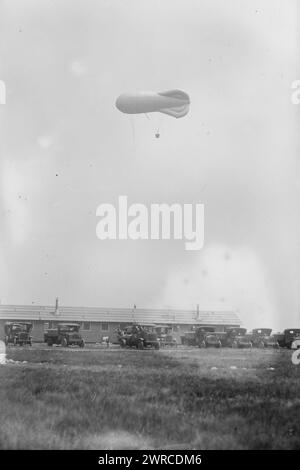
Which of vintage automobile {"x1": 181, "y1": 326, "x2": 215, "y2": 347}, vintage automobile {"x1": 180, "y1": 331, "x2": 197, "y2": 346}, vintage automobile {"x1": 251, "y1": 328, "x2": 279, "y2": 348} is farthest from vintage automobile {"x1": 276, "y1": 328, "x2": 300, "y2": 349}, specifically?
vintage automobile {"x1": 180, "y1": 331, "x2": 197, "y2": 346}

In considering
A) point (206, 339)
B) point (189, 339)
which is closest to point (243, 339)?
point (206, 339)

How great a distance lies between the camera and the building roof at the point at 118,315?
5069cm

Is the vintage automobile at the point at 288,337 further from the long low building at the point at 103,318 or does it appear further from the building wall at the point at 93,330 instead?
the long low building at the point at 103,318

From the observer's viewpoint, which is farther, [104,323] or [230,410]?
[104,323]

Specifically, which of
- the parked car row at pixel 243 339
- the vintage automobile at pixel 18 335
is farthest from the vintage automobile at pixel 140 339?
the vintage automobile at pixel 18 335

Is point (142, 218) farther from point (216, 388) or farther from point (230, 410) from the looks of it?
point (230, 410)

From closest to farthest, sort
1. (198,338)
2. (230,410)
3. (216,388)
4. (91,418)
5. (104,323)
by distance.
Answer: (91,418) < (230,410) < (216,388) < (198,338) < (104,323)

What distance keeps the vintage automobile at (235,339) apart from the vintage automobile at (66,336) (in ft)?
36.2

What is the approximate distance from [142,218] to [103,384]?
3.93 metres

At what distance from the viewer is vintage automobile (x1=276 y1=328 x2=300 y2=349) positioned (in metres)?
A: 37.8

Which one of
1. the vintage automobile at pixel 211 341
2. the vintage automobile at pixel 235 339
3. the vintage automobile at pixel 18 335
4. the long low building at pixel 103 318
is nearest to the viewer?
the vintage automobile at pixel 18 335

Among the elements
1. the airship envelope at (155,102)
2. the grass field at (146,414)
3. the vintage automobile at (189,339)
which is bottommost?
the vintage automobile at (189,339)
